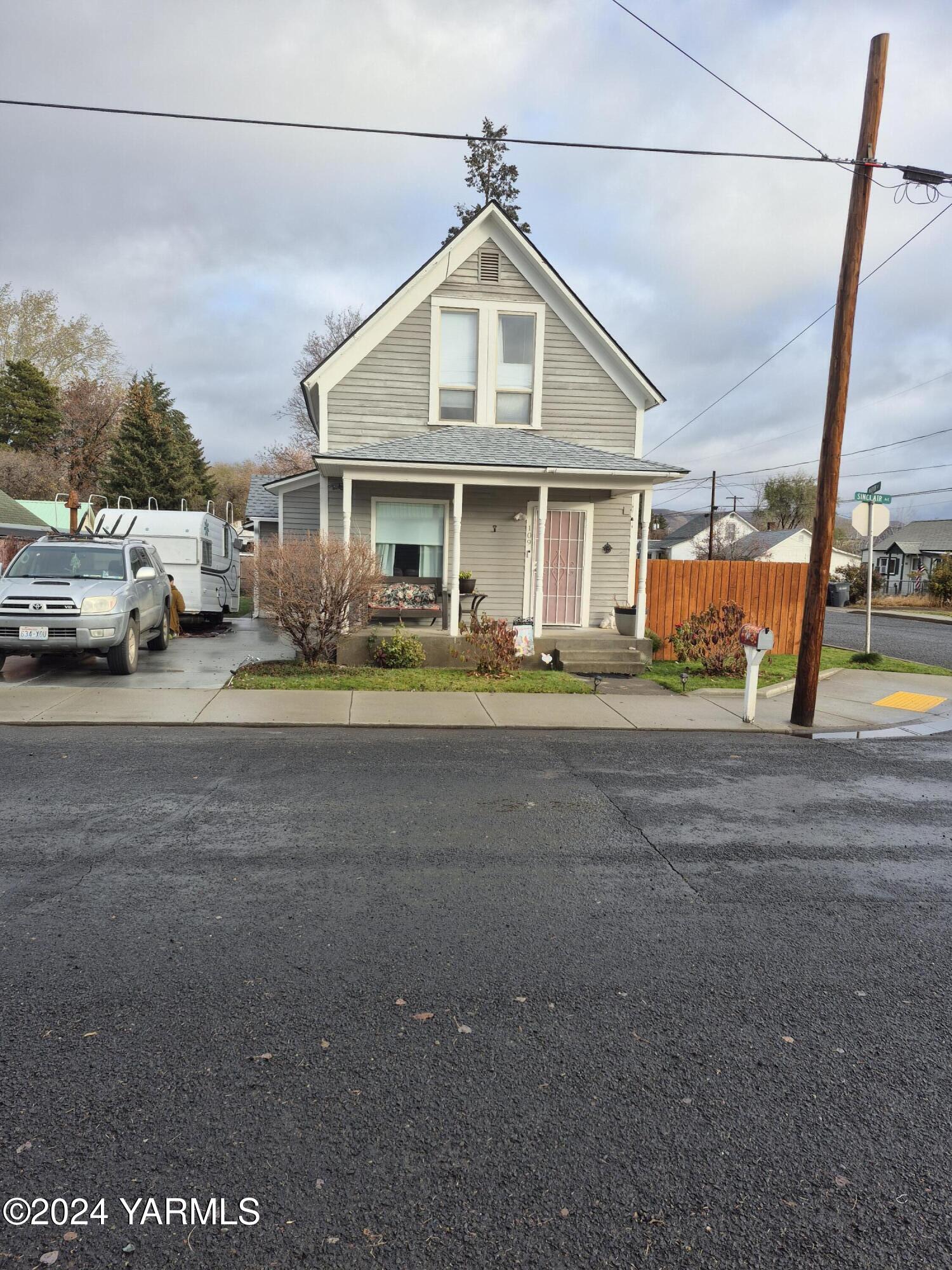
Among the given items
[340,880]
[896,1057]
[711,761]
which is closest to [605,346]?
[711,761]

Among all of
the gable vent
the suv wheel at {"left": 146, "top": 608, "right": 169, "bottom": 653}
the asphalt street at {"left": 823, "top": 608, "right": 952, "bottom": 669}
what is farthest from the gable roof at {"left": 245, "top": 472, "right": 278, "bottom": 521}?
the asphalt street at {"left": 823, "top": 608, "right": 952, "bottom": 669}

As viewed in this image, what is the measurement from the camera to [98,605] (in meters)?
10.7

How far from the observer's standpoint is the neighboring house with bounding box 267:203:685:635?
14031mm

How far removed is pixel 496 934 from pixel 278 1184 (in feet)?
5.82

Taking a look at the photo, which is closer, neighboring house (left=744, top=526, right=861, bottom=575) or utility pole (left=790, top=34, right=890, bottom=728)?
utility pole (left=790, top=34, right=890, bottom=728)

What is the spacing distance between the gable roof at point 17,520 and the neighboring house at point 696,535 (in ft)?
161

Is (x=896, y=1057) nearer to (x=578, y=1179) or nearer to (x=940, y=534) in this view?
(x=578, y=1179)

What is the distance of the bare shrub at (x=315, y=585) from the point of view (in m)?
11.0

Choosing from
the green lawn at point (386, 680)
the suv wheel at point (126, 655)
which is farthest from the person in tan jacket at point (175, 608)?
the green lawn at point (386, 680)

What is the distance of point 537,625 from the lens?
519 inches

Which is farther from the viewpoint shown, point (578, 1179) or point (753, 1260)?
point (578, 1179)

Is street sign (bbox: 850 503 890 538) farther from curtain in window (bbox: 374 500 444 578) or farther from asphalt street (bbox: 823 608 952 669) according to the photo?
curtain in window (bbox: 374 500 444 578)

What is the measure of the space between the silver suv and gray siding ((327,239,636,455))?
4377 mm

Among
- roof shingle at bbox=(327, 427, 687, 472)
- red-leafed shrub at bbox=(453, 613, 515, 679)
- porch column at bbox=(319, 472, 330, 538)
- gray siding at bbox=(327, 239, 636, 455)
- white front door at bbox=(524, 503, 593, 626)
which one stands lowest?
red-leafed shrub at bbox=(453, 613, 515, 679)
